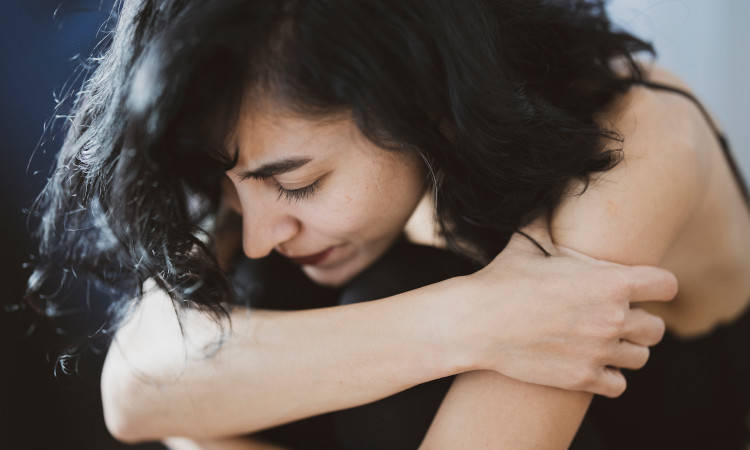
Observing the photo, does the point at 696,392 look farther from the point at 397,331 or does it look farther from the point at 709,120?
the point at 397,331

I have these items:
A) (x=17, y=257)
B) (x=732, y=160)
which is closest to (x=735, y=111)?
(x=732, y=160)

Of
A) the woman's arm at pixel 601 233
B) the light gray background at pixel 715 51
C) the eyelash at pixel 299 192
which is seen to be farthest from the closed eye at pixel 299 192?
the light gray background at pixel 715 51

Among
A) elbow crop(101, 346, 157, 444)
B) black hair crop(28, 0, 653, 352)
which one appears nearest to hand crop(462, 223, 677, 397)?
black hair crop(28, 0, 653, 352)

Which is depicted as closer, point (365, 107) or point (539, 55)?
point (365, 107)

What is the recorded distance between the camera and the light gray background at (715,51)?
1941 mm

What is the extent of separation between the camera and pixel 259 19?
76cm

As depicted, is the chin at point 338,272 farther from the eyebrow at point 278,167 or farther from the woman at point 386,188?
the eyebrow at point 278,167

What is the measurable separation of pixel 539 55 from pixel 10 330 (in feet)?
3.91

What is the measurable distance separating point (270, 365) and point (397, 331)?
0.20 meters

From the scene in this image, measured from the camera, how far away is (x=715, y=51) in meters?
2.01

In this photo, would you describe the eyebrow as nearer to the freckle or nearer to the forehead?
the forehead

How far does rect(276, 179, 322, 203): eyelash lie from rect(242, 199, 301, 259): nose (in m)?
0.02

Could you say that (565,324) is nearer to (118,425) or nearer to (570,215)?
(570,215)

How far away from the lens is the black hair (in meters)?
0.76
